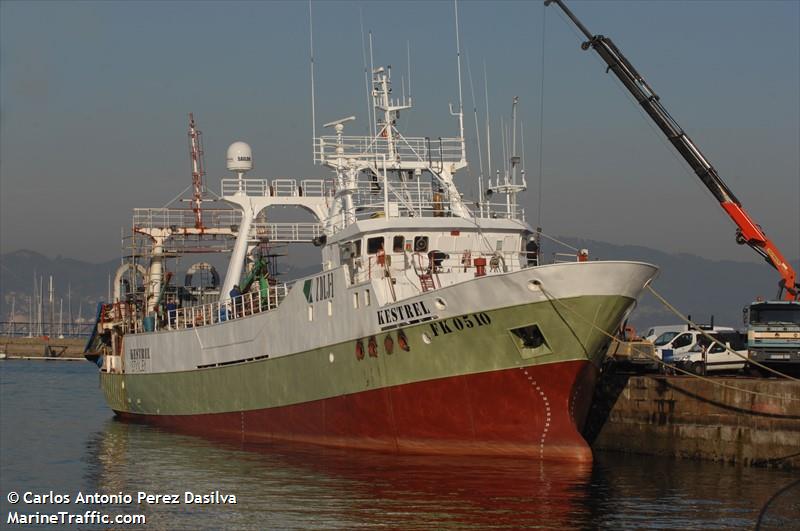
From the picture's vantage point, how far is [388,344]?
3112 cm

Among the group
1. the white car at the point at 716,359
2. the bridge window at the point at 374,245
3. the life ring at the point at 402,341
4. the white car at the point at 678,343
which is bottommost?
the white car at the point at 716,359

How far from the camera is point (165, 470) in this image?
31.4m

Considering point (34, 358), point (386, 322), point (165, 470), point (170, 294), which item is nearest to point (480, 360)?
point (386, 322)

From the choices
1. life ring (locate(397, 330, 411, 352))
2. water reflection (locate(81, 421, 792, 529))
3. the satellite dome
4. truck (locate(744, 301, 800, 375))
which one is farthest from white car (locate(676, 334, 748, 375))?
the satellite dome

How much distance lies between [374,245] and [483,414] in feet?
20.7

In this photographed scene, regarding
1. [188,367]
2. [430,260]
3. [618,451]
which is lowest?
[618,451]

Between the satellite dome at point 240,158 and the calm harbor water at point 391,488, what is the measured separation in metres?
12.9

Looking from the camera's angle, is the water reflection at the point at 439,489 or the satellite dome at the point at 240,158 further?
the satellite dome at the point at 240,158

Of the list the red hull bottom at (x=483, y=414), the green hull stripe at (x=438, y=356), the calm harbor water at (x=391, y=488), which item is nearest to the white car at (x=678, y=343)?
the calm harbor water at (x=391, y=488)

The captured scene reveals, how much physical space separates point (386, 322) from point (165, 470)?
7.26 m

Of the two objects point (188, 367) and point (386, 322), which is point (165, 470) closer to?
point (386, 322)

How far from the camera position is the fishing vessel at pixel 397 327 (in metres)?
28.7

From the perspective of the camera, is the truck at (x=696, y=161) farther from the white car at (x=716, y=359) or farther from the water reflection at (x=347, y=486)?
the water reflection at (x=347, y=486)

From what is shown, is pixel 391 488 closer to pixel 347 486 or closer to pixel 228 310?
pixel 347 486
